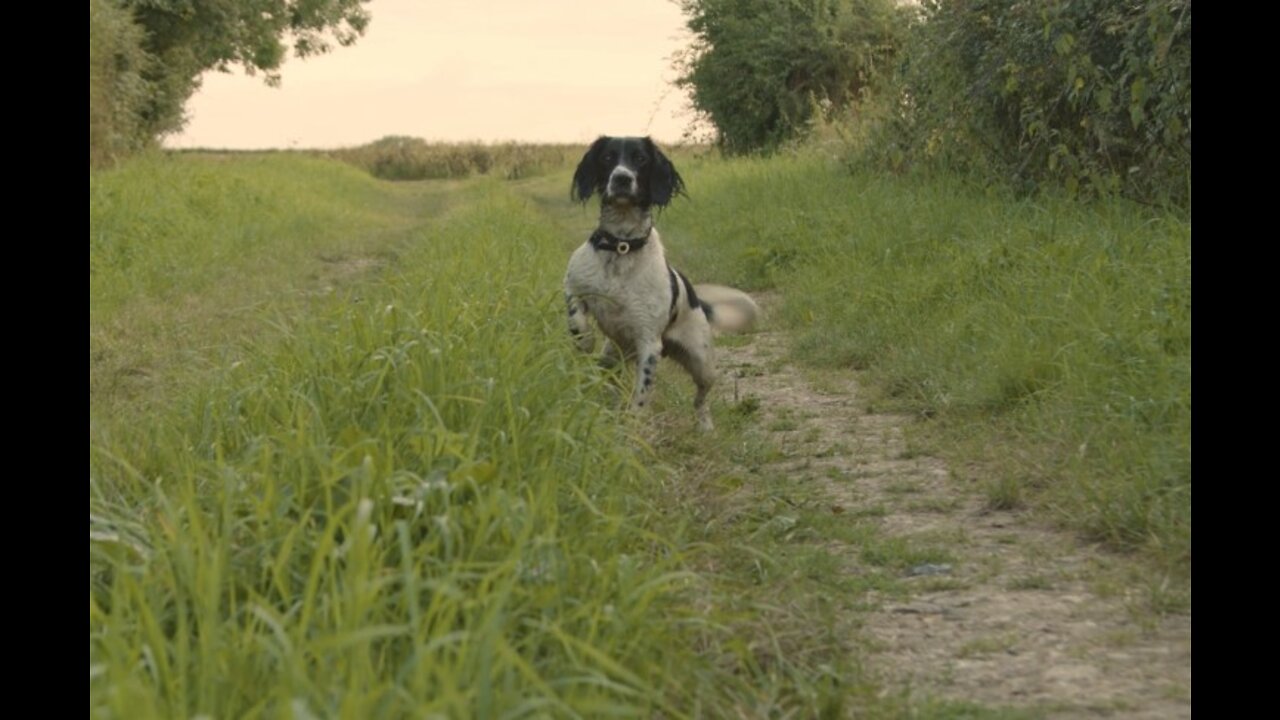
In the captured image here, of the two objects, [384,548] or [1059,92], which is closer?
[384,548]

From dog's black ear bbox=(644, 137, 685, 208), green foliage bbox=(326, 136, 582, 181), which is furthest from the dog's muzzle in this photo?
green foliage bbox=(326, 136, 582, 181)

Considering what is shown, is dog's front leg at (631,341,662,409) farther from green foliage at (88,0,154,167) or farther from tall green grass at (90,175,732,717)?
green foliage at (88,0,154,167)

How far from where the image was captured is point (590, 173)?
6.45 metres

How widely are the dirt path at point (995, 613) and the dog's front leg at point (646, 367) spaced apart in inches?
28.9

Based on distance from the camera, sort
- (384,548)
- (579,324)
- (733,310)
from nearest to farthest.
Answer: (384,548) → (579,324) → (733,310)

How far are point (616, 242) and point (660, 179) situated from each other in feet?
1.59

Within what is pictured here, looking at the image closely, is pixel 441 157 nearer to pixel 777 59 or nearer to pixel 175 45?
pixel 175 45

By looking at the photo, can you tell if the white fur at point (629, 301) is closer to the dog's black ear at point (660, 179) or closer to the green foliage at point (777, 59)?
the dog's black ear at point (660, 179)

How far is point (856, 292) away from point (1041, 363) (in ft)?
9.23

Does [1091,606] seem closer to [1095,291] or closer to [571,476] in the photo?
[571,476]

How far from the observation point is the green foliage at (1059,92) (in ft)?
→ 23.9

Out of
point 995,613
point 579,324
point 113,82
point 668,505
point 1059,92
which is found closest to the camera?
point 995,613

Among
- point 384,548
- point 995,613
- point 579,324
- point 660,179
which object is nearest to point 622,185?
point 660,179
